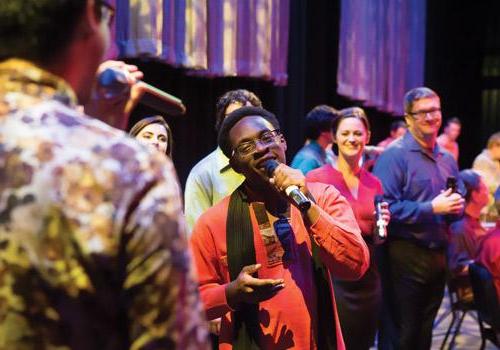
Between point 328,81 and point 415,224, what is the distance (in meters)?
3.92

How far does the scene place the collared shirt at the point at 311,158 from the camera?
4.66 meters

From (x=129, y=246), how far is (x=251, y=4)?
5.15 meters

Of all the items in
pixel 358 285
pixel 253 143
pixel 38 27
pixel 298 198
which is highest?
pixel 38 27

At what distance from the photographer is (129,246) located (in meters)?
0.92

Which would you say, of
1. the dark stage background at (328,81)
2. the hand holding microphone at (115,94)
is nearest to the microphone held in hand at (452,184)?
the dark stage background at (328,81)

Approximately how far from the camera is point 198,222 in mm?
2256

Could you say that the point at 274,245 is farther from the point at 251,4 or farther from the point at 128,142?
the point at 251,4

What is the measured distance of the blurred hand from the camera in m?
1.92

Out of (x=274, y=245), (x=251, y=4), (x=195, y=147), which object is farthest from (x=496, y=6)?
(x=274, y=245)

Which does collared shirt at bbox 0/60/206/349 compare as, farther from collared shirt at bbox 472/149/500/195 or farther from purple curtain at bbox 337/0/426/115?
collared shirt at bbox 472/149/500/195

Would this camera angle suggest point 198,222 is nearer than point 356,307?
Yes

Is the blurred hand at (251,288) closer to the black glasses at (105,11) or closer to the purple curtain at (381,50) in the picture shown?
the black glasses at (105,11)

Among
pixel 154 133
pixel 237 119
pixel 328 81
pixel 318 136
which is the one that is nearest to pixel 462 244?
pixel 318 136

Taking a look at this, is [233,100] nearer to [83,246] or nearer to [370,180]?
[370,180]
